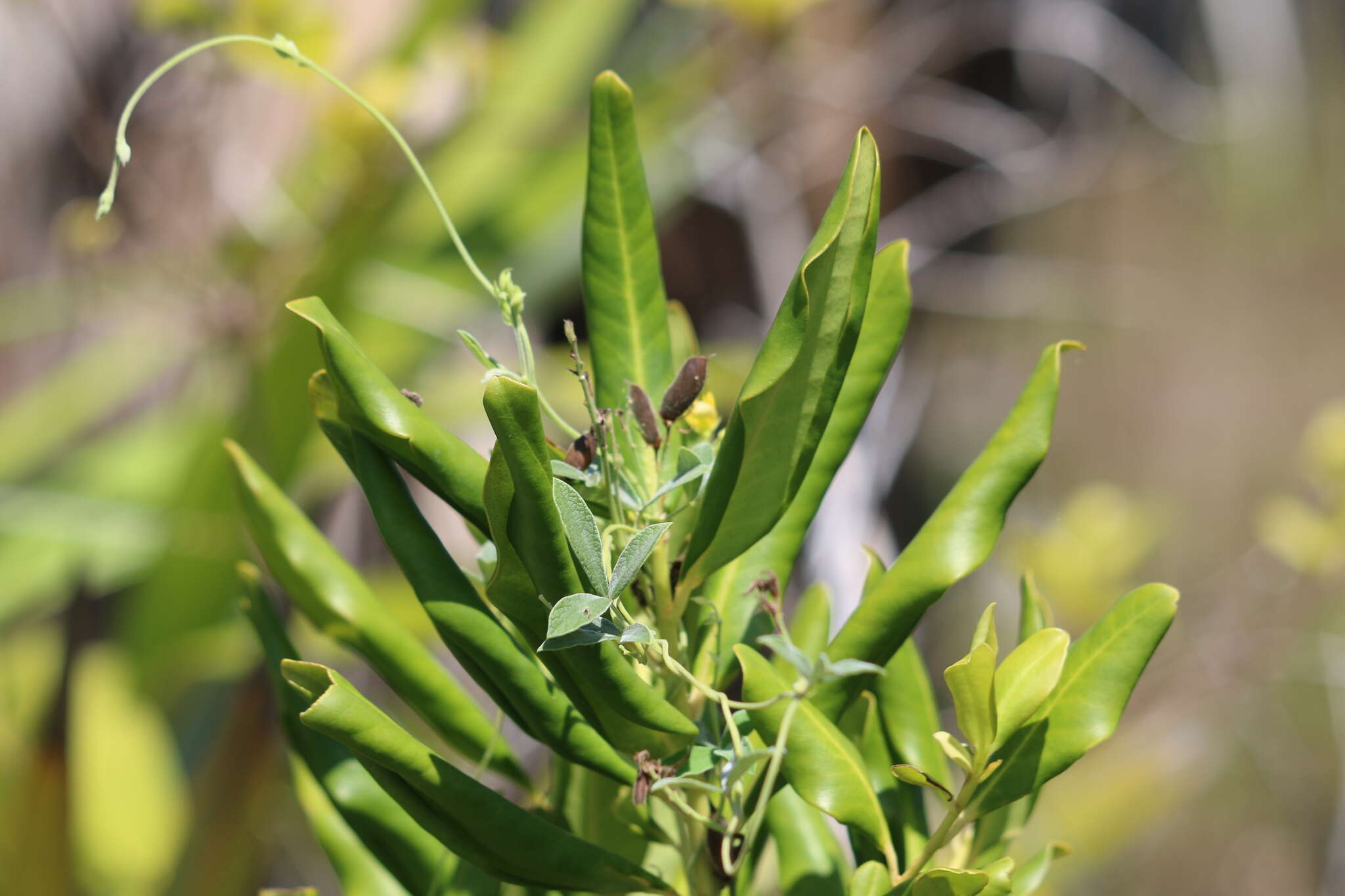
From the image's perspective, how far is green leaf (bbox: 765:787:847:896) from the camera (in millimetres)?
411

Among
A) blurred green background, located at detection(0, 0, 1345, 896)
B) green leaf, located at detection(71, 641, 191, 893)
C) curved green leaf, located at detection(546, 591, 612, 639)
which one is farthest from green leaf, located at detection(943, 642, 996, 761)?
green leaf, located at detection(71, 641, 191, 893)

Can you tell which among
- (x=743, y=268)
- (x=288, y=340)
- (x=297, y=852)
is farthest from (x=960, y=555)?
(x=743, y=268)

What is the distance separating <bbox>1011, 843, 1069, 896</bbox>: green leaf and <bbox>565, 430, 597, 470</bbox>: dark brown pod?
0.72 ft

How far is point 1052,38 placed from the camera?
63.7 inches

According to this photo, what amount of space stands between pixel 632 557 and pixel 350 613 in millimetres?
123

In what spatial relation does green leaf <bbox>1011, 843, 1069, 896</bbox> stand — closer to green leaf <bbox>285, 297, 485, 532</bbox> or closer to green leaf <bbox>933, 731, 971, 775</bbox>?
green leaf <bbox>933, 731, 971, 775</bbox>

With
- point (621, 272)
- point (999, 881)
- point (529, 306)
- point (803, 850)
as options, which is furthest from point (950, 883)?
point (529, 306)

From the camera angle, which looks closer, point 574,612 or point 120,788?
point 574,612

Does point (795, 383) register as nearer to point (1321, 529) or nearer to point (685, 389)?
point (685, 389)

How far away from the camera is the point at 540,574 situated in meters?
0.30

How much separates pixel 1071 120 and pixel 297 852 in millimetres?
1627

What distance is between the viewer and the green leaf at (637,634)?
30 cm

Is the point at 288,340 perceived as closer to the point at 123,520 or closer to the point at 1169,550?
the point at 123,520

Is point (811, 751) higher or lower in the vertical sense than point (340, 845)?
higher
